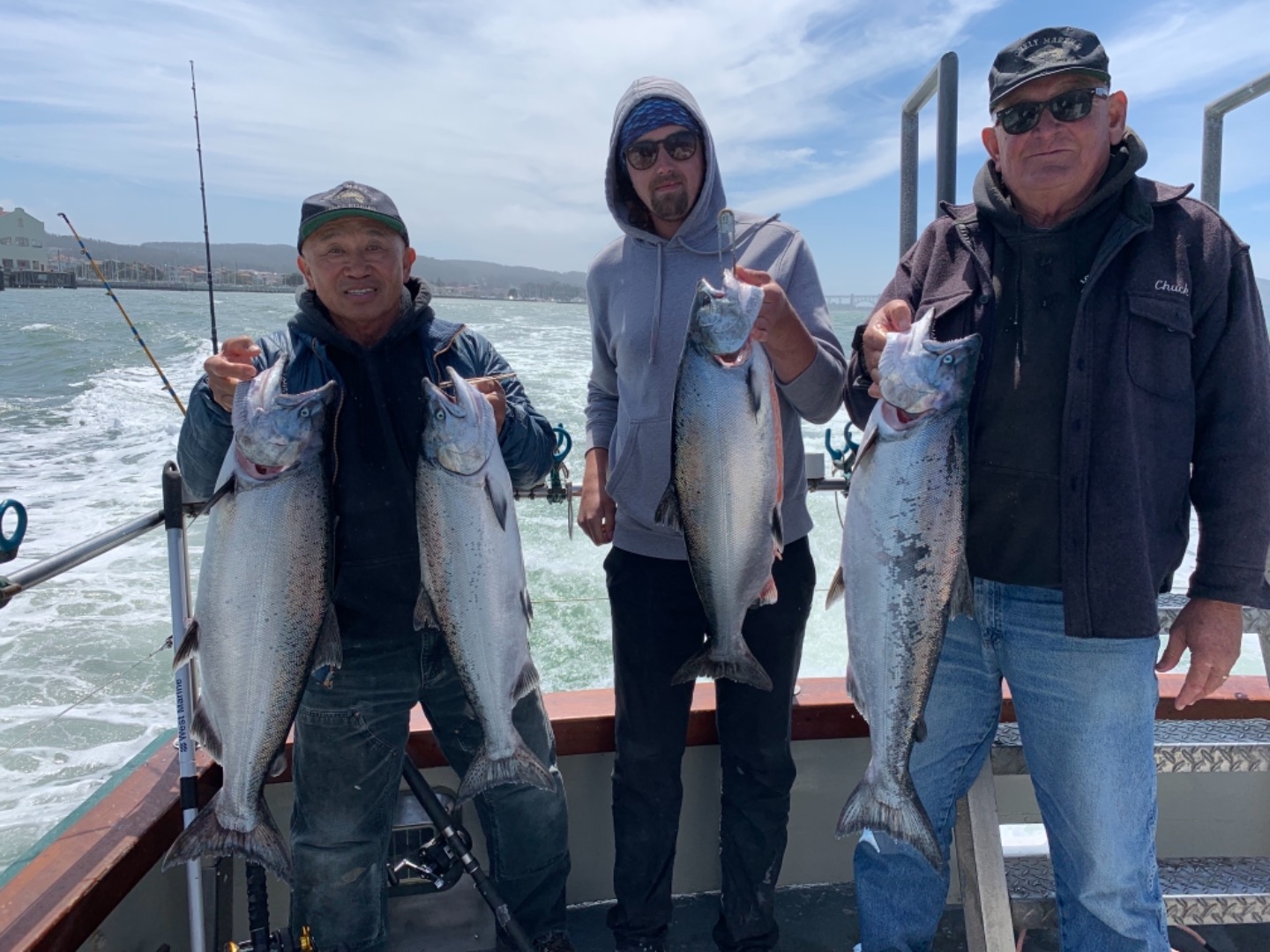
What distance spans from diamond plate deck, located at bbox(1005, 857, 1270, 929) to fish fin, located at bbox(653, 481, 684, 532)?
1.58 meters

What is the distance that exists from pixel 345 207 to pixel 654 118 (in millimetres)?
987

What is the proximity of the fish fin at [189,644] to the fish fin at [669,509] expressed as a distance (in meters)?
1.34

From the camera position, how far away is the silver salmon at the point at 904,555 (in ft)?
7.32

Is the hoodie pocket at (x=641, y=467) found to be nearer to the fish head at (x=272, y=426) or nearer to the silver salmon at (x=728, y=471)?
the silver salmon at (x=728, y=471)

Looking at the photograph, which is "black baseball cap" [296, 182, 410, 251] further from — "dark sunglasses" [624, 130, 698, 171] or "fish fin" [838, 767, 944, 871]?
"fish fin" [838, 767, 944, 871]

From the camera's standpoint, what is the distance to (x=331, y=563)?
2529 millimetres

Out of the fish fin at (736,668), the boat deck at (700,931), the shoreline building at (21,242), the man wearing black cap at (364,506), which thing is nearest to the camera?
the fish fin at (736,668)

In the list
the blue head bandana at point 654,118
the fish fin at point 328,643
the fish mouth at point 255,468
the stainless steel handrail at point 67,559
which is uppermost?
the blue head bandana at point 654,118

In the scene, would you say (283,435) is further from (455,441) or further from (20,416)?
(20,416)

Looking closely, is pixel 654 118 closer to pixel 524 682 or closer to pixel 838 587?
pixel 838 587

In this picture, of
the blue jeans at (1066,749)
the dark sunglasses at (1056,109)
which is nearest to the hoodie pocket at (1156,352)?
the dark sunglasses at (1056,109)

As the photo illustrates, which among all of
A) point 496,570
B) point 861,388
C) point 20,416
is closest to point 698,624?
point 496,570

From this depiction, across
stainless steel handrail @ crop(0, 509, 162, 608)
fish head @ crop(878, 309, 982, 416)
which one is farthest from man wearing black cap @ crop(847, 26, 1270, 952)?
stainless steel handrail @ crop(0, 509, 162, 608)

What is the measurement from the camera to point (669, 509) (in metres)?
2.54
